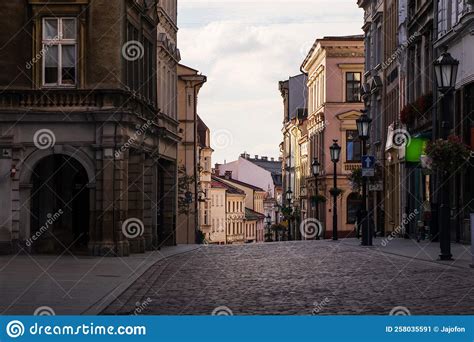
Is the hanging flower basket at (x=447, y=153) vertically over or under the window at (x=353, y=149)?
under

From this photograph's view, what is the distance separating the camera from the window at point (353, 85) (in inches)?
2995

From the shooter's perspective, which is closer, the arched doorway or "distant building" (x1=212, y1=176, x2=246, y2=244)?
the arched doorway

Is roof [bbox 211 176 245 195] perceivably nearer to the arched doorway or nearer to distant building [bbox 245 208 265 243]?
distant building [bbox 245 208 265 243]

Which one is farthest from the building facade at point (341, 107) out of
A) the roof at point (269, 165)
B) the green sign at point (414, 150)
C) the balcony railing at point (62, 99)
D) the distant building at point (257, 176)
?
the roof at point (269, 165)

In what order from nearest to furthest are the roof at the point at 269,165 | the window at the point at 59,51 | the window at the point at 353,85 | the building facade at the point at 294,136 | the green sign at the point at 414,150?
the window at the point at 59,51 → the green sign at the point at 414,150 → the window at the point at 353,85 → the building facade at the point at 294,136 → the roof at the point at 269,165

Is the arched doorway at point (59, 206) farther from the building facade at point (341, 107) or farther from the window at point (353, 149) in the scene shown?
the window at point (353, 149)

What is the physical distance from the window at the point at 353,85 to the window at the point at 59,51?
4939 centimetres

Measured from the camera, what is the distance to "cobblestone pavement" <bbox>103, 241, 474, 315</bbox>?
12.2 m

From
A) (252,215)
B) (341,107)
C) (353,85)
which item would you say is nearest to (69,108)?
(341,107)

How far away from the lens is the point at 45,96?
28016mm


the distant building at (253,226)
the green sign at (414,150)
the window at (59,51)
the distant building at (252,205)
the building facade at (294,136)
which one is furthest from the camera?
the distant building at (252,205)

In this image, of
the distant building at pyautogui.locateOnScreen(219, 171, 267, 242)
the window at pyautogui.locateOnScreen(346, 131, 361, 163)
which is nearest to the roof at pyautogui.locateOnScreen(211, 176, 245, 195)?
the distant building at pyautogui.locateOnScreen(219, 171, 267, 242)

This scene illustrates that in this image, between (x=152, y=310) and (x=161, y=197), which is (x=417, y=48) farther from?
(x=152, y=310)

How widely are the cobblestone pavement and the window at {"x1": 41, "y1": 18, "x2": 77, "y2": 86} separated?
6922 millimetres
